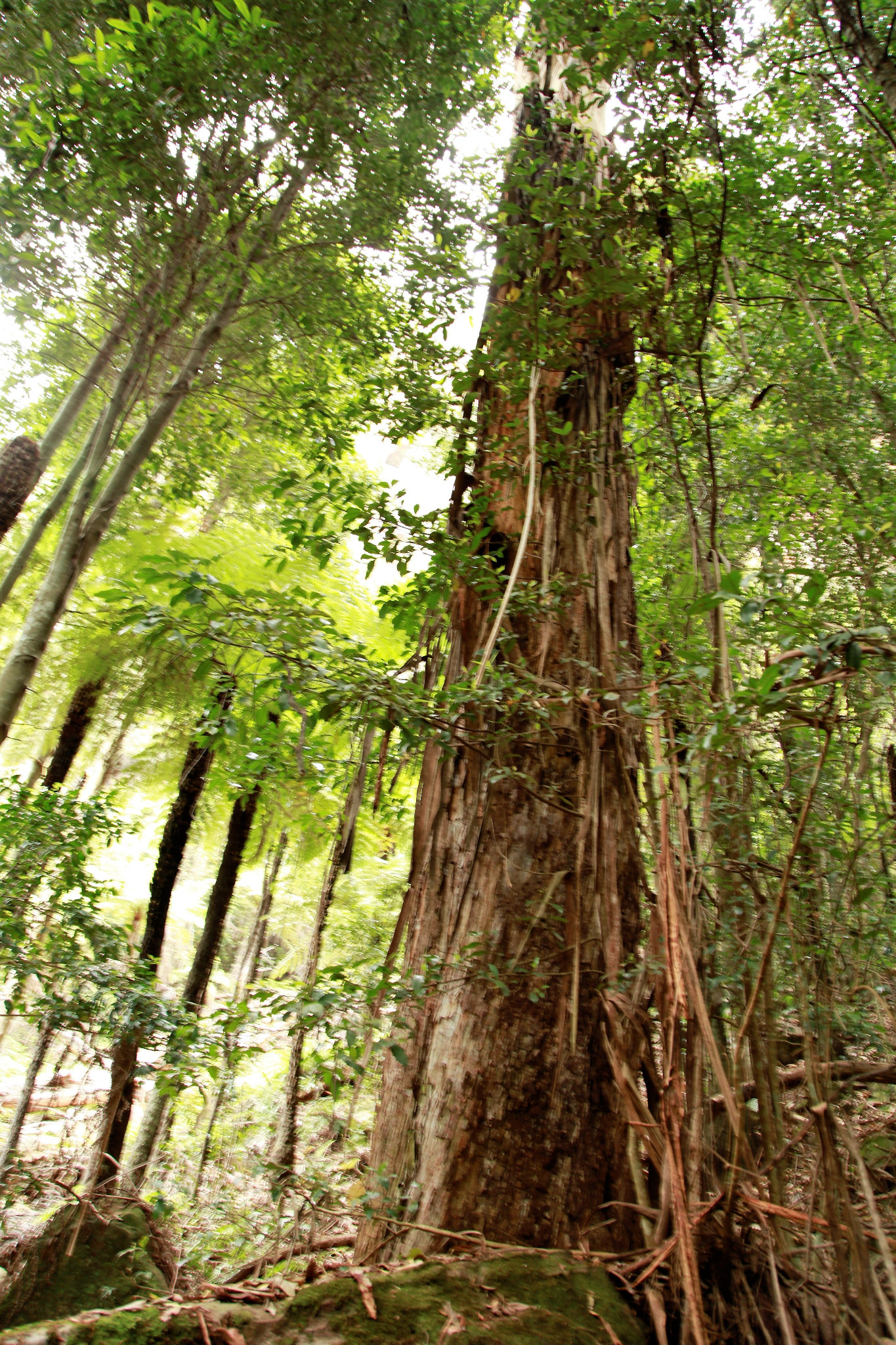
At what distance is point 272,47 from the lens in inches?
148

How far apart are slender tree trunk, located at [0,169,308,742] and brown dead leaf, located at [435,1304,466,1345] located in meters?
3.12

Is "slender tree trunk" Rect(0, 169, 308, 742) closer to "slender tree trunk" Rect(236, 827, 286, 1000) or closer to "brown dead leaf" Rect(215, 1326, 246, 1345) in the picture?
"brown dead leaf" Rect(215, 1326, 246, 1345)

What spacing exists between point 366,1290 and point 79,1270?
3.37 metres

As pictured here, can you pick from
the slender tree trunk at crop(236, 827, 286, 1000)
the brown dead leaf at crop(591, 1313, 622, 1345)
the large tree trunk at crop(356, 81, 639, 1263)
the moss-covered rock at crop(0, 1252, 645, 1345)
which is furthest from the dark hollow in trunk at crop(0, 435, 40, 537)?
the brown dead leaf at crop(591, 1313, 622, 1345)

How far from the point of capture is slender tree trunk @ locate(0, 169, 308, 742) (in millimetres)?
3555

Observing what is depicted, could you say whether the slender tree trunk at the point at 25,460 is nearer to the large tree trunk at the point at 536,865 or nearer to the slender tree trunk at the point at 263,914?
the slender tree trunk at the point at 263,914

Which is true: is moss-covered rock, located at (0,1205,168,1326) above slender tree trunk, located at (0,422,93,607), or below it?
below

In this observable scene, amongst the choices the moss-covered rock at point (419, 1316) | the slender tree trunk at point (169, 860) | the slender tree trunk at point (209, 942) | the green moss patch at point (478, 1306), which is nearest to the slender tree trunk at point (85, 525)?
the slender tree trunk at point (169, 860)

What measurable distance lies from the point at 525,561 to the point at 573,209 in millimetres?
1416

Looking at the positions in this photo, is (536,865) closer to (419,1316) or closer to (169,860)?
(419,1316)

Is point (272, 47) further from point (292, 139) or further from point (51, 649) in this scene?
point (51, 649)

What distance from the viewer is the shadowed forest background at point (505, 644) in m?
1.69

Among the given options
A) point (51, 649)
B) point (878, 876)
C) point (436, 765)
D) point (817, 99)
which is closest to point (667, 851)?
point (878, 876)

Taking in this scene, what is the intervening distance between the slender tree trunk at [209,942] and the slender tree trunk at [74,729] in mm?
1693
